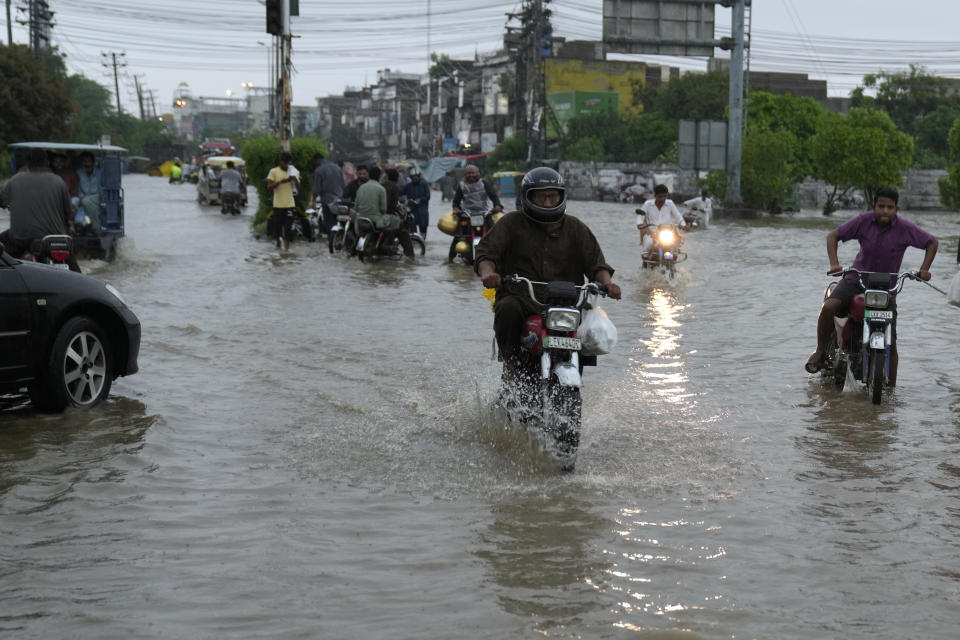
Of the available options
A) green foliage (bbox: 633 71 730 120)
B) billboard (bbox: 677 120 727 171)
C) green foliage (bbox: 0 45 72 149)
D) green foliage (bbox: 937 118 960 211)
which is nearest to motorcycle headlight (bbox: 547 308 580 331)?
green foliage (bbox: 937 118 960 211)

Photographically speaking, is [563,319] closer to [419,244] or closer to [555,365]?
[555,365]

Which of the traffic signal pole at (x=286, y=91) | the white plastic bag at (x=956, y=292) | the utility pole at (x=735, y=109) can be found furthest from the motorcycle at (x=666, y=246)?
the utility pole at (x=735, y=109)

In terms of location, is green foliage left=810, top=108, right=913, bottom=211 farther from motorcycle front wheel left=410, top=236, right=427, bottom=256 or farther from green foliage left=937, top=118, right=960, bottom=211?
motorcycle front wheel left=410, top=236, right=427, bottom=256

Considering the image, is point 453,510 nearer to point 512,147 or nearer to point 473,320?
point 473,320

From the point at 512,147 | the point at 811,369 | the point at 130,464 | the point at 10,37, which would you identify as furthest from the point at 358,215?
the point at 512,147

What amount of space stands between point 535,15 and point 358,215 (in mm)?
46149

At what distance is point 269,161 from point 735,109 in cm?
2245

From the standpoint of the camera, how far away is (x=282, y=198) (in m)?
22.8

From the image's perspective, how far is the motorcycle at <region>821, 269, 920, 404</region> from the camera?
8.65 meters

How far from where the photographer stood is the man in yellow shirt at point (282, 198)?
2283 centimetres

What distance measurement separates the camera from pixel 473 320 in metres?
13.5

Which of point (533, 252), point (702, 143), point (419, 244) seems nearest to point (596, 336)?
point (533, 252)

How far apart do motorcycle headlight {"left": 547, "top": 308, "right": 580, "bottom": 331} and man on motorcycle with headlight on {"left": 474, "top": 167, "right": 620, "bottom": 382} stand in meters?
0.35

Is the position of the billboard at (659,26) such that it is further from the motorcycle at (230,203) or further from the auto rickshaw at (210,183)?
the auto rickshaw at (210,183)
